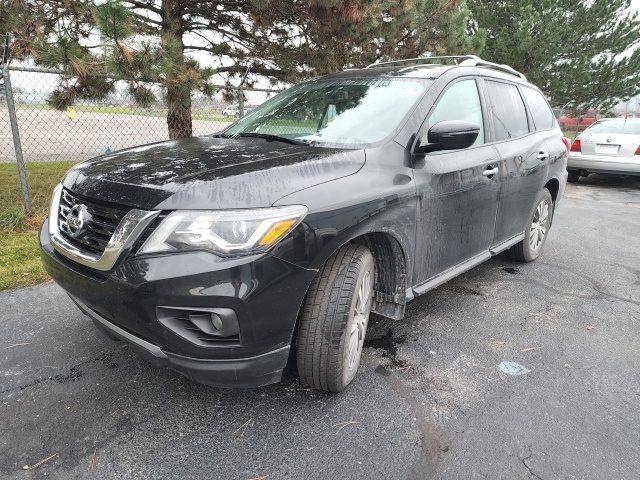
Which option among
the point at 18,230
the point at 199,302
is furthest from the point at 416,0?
the point at 199,302

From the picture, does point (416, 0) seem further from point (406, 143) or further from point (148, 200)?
point (148, 200)

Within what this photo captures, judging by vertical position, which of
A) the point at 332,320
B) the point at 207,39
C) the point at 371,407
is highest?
the point at 207,39

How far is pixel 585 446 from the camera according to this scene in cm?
210

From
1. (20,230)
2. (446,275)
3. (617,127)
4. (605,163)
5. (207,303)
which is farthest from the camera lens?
(617,127)

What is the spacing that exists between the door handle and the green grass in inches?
138

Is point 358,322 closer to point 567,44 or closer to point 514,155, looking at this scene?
point 514,155

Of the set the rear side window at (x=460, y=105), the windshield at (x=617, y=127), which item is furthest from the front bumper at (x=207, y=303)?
the windshield at (x=617, y=127)

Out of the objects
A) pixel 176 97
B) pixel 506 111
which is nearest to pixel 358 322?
pixel 506 111

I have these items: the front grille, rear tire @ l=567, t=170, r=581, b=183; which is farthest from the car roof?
rear tire @ l=567, t=170, r=581, b=183

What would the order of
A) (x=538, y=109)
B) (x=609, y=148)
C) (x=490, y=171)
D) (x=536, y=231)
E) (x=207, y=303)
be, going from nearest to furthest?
(x=207, y=303) < (x=490, y=171) < (x=538, y=109) < (x=536, y=231) < (x=609, y=148)

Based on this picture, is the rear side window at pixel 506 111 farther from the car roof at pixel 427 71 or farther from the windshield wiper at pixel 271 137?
the windshield wiper at pixel 271 137

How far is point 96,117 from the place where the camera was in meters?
6.80

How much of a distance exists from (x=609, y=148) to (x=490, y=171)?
7387mm

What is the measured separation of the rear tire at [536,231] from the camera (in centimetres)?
434
